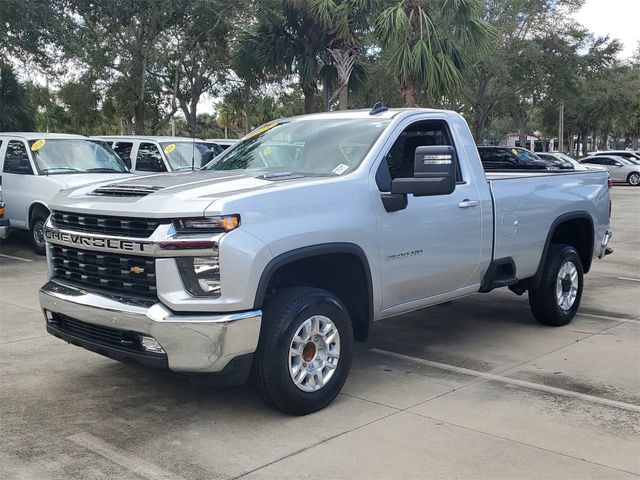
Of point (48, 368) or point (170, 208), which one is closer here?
point (170, 208)

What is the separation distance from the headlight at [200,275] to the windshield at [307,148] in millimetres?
1387

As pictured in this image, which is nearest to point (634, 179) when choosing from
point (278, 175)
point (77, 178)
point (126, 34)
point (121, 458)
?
point (126, 34)

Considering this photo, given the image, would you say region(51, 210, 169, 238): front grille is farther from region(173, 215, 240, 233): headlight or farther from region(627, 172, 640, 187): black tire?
region(627, 172, 640, 187): black tire

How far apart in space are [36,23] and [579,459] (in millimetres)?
15453

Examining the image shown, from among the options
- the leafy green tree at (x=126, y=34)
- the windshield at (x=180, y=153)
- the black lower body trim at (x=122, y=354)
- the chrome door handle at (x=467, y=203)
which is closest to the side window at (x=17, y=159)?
the windshield at (x=180, y=153)

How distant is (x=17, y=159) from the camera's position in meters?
12.0

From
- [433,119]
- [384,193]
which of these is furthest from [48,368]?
[433,119]

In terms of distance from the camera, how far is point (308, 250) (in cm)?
461

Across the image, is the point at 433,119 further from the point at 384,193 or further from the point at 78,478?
the point at 78,478

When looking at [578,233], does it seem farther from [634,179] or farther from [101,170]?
[634,179]

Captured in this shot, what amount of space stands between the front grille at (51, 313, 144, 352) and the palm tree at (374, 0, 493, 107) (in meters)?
13.0

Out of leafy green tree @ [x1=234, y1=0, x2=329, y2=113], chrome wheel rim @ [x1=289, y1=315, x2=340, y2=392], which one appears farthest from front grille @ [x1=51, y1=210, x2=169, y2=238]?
leafy green tree @ [x1=234, y1=0, x2=329, y2=113]

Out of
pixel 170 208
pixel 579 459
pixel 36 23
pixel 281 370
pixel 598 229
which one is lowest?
pixel 579 459

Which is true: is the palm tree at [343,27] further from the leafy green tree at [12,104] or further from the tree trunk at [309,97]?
the leafy green tree at [12,104]
